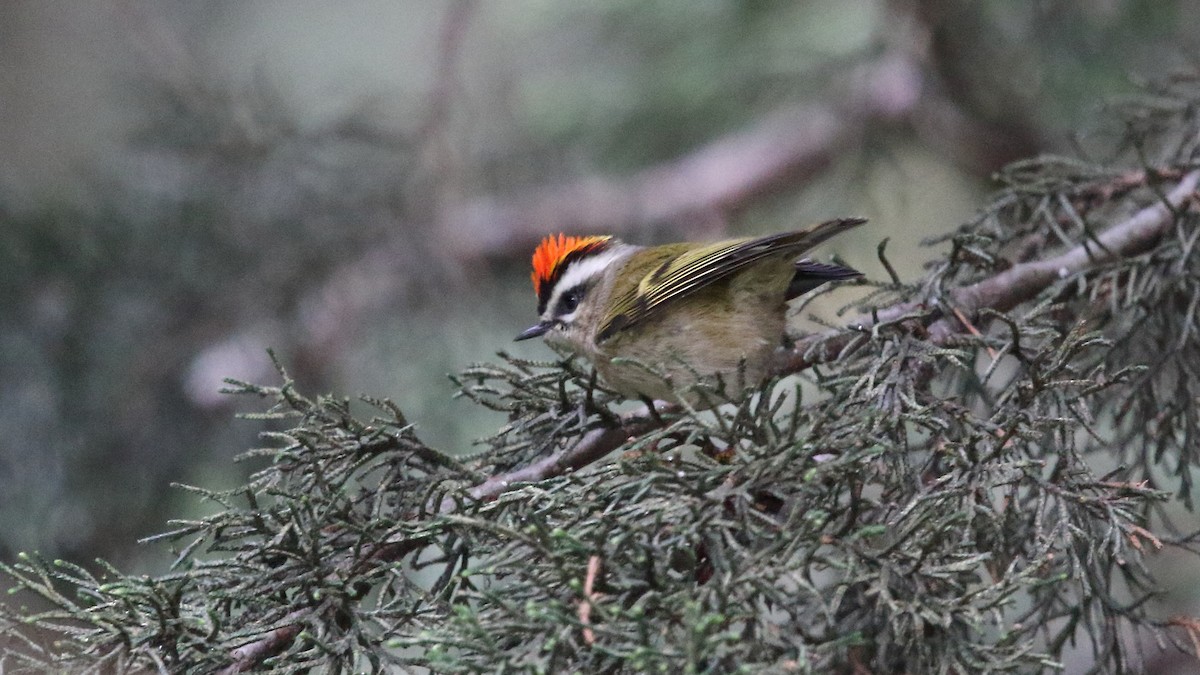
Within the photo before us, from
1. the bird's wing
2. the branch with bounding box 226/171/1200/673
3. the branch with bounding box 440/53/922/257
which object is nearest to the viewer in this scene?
the branch with bounding box 226/171/1200/673

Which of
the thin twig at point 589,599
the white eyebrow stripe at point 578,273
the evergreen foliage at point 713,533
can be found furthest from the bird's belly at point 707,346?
the thin twig at point 589,599

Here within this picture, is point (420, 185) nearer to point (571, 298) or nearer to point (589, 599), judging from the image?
point (571, 298)

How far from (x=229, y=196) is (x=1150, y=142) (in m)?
3.39

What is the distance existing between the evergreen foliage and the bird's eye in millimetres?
574

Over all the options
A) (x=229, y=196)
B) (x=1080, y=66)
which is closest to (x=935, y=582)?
(x=1080, y=66)

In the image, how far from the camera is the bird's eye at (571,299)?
2.87 m

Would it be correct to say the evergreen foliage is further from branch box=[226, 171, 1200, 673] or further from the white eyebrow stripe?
the white eyebrow stripe

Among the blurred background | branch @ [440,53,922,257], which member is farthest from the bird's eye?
branch @ [440,53,922,257]

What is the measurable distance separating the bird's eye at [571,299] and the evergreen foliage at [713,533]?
0.57 metres

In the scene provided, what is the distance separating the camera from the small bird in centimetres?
244

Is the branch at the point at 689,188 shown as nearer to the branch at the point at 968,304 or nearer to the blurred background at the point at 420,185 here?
the blurred background at the point at 420,185

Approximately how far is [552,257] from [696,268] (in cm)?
47

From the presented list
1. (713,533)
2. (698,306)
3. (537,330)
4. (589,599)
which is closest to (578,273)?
(537,330)

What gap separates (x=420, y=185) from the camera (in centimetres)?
466
